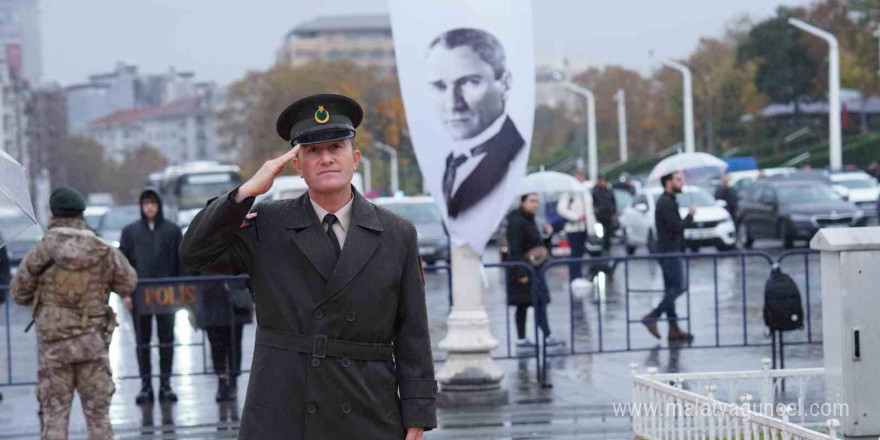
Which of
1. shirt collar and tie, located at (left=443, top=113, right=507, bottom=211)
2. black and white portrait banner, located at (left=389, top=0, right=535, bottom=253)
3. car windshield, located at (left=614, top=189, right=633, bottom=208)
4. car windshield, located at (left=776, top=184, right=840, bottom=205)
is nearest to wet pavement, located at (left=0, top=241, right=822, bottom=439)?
black and white portrait banner, located at (left=389, top=0, right=535, bottom=253)

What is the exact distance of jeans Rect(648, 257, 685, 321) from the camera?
13.8 meters

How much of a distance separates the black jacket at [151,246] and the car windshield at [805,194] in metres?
21.0

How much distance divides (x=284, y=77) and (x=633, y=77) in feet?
91.4

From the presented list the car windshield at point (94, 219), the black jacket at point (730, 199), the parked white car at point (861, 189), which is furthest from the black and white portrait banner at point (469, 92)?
the parked white car at point (861, 189)

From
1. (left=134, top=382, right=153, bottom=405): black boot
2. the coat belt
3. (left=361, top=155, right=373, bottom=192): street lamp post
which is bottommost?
(left=134, top=382, right=153, bottom=405): black boot

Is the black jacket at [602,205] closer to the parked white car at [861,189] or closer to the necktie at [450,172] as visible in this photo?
the parked white car at [861,189]

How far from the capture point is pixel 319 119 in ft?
14.9

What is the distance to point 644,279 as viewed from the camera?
20719mm

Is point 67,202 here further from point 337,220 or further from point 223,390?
point 337,220

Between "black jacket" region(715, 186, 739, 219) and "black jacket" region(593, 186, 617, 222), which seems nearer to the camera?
"black jacket" region(593, 186, 617, 222)

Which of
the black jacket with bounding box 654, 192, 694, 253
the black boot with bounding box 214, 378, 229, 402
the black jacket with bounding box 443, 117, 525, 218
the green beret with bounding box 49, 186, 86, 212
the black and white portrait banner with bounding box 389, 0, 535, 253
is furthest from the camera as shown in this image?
the black jacket with bounding box 654, 192, 694, 253

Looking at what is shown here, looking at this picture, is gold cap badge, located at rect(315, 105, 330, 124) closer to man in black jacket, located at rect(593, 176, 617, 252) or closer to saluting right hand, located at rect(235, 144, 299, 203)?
saluting right hand, located at rect(235, 144, 299, 203)

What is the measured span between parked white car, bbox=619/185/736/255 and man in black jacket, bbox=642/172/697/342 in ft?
49.6

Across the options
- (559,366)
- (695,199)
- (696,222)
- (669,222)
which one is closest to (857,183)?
(695,199)
